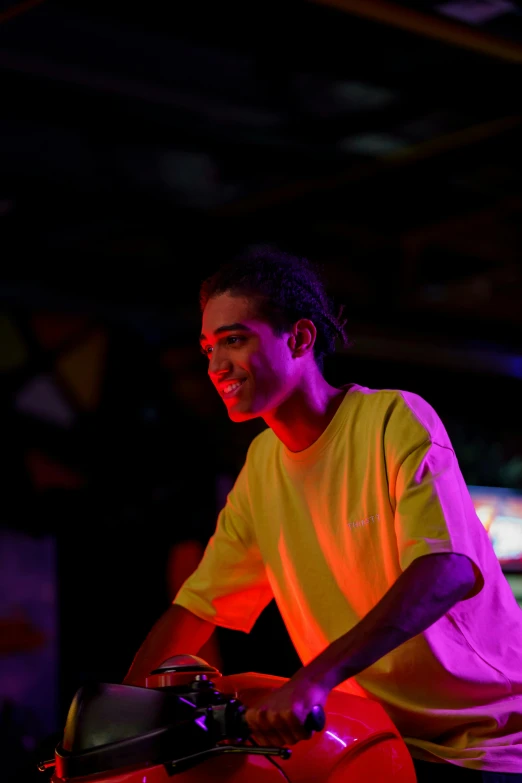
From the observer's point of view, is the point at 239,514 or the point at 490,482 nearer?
the point at 239,514

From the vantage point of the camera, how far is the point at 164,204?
5098 mm

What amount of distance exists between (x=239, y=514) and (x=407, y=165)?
2962 mm

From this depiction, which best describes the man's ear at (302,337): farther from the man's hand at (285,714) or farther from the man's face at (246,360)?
the man's hand at (285,714)

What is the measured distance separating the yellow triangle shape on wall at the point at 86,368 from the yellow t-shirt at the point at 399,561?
4194mm

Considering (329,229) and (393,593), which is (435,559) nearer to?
(393,593)

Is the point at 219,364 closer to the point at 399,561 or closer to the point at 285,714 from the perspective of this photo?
the point at 399,561

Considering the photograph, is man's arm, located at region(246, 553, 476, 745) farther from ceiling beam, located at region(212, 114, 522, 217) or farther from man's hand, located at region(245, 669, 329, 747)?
ceiling beam, located at region(212, 114, 522, 217)

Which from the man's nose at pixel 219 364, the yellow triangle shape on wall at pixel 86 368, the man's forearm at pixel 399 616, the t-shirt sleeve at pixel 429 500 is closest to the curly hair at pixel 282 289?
A: the man's nose at pixel 219 364

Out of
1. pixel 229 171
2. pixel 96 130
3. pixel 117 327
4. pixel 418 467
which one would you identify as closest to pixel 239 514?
pixel 418 467

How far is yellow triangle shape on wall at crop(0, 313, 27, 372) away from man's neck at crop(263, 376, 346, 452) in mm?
4126

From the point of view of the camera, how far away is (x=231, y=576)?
7.22ft

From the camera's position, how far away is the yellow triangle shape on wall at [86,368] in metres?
6.12

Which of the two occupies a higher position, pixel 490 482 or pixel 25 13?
pixel 25 13

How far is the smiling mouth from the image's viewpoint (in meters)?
1.90
